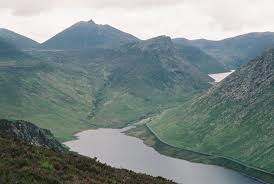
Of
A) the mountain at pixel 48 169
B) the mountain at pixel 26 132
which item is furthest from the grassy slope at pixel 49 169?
the mountain at pixel 26 132

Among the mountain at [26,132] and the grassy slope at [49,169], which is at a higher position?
the grassy slope at [49,169]

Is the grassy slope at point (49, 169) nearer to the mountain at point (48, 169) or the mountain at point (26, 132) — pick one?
the mountain at point (48, 169)

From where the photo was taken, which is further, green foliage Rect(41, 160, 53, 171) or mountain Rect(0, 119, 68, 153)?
mountain Rect(0, 119, 68, 153)

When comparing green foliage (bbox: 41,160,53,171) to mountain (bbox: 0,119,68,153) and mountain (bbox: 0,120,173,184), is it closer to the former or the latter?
mountain (bbox: 0,120,173,184)

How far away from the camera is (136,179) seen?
136 feet

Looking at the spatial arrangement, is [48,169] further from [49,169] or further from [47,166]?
[47,166]

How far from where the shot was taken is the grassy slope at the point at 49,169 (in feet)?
108

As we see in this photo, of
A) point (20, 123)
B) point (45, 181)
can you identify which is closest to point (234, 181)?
point (20, 123)

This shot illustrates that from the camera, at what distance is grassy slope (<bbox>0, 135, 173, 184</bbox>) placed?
3297cm

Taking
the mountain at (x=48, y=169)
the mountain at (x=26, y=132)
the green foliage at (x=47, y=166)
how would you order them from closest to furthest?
the mountain at (x=48, y=169) → the green foliage at (x=47, y=166) → the mountain at (x=26, y=132)

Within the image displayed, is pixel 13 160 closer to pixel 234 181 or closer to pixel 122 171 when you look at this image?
pixel 122 171

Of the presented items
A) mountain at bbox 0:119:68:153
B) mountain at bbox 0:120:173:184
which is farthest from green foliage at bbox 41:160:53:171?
mountain at bbox 0:119:68:153

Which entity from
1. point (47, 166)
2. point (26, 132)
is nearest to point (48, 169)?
point (47, 166)

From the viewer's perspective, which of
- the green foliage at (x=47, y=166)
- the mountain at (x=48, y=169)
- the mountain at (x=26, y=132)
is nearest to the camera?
the mountain at (x=48, y=169)
